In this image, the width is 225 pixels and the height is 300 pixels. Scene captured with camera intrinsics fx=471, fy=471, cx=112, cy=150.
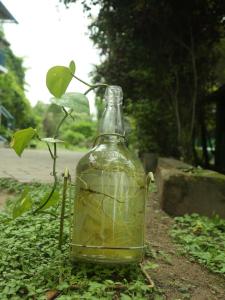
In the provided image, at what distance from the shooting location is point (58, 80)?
208 centimetres

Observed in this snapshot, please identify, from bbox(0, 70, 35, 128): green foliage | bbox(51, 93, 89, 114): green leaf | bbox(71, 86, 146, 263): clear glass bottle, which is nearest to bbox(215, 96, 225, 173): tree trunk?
bbox(71, 86, 146, 263): clear glass bottle

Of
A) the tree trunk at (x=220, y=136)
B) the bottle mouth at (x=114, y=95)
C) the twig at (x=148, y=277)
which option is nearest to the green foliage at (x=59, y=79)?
the bottle mouth at (x=114, y=95)

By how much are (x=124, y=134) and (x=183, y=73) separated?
796cm

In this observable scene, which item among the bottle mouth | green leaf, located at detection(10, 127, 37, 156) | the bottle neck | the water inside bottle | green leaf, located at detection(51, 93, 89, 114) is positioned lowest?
the water inside bottle

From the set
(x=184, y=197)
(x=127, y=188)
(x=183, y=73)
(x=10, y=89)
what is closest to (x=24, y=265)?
(x=127, y=188)

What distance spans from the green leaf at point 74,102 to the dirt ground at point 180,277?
0.86 m

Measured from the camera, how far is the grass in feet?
6.22

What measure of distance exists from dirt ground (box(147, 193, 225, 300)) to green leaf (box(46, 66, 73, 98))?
969 mm

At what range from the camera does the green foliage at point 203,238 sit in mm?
2750

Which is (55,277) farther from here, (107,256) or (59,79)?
(59,79)

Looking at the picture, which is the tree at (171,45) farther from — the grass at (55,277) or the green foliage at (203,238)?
the grass at (55,277)

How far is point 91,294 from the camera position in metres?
1.85

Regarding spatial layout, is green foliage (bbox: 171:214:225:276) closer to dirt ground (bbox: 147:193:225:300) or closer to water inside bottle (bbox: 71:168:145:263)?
dirt ground (bbox: 147:193:225:300)

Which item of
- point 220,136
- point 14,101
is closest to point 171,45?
point 220,136
